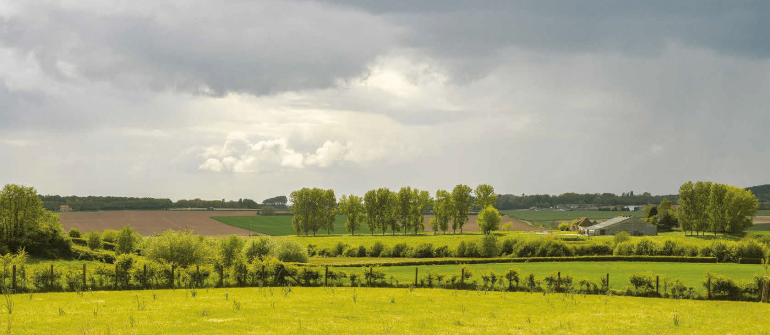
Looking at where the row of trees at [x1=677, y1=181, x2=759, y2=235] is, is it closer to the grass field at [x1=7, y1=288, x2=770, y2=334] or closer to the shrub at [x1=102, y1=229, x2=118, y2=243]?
the grass field at [x1=7, y1=288, x2=770, y2=334]

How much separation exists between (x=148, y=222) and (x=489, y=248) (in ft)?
282

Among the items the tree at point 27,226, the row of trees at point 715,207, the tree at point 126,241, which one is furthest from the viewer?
the row of trees at point 715,207

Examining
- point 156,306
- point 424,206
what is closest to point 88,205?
point 424,206

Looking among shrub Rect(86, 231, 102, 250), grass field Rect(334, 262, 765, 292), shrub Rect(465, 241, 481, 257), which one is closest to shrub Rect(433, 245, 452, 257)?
shrub Rect(465, 241, 481, 257)

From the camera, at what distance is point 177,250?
55.7 meters

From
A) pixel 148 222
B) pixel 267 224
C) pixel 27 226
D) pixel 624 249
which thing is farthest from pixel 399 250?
pixel 267 224

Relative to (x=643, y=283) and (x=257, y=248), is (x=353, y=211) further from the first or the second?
(x=643, y=283)

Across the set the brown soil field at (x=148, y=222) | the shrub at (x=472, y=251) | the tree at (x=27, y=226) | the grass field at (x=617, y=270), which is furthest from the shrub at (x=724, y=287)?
the brown soil field at (x=148, y=222)

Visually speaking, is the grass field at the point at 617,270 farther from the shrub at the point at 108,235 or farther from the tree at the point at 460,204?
the tree at the point at 460,204

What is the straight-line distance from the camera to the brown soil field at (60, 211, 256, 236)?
113m

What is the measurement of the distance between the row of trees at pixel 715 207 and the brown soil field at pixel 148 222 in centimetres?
10501

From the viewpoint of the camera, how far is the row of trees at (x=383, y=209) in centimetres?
14150

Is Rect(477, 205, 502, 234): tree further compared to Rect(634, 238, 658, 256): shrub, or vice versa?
Rect(477, 205, 502, 234): tree

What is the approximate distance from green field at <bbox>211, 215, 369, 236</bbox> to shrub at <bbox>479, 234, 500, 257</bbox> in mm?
78072
